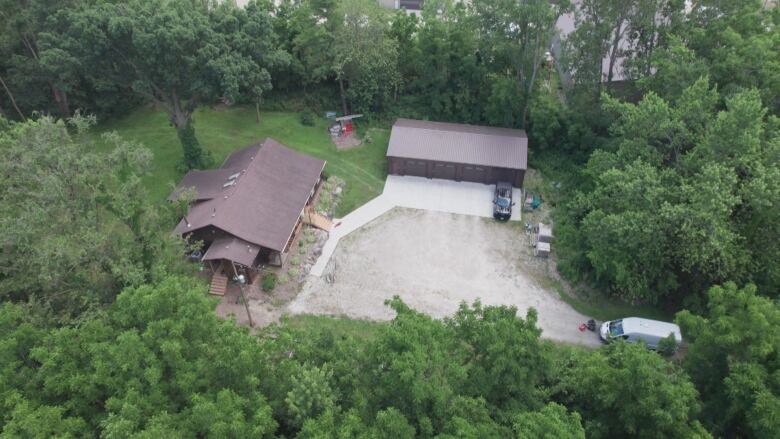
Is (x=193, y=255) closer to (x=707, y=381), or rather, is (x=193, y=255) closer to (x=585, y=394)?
(x=585, y=394)

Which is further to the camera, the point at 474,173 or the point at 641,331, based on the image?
the point at 474,173

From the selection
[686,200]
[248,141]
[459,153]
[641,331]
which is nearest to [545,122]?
[459,153]

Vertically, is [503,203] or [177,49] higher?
[177,49]

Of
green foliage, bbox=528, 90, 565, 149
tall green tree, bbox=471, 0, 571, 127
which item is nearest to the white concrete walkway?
green foliage, bbox=528, 90, 565, 149

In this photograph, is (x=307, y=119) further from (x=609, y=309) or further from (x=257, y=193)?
(x=609, y=309)

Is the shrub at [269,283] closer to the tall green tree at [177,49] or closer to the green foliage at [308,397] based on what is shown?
the tall green tree at [177,49]

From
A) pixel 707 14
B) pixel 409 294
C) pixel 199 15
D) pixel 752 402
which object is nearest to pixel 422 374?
pixel 752 402

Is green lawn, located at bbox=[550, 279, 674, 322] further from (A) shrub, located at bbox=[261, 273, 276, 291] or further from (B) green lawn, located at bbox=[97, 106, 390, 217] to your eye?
(A) shrub, located at bbox=[261, 273, 276, 291]
